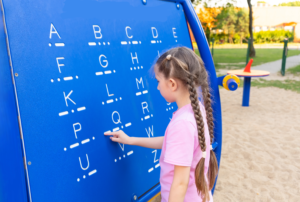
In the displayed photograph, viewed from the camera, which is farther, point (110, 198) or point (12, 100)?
point (110, 198)

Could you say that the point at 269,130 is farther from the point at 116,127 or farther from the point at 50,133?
the point at 50,133

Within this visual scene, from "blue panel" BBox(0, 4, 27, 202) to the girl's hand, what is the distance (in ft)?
1.47

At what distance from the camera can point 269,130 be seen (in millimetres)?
4367

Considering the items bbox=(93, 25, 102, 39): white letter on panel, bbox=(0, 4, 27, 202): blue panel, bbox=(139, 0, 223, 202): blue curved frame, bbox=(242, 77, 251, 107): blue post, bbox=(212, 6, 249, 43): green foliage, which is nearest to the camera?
bbox=(0, 4, 27, 202): blue panel

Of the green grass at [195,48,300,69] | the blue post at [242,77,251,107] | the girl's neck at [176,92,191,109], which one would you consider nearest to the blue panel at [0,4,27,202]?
the girl's neck at [176,92,191,109]

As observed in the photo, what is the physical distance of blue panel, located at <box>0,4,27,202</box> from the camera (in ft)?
3.02

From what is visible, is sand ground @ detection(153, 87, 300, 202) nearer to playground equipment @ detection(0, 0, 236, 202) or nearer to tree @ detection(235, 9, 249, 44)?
playground equipment @ detection(0, 0, 236, 202)

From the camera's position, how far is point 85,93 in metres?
1.23

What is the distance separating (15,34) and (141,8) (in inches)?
32.6

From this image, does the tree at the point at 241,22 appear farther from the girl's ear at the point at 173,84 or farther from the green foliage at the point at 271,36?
the girl's ear at the point at 173,84

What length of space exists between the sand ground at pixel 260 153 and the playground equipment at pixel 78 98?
1.41 meters

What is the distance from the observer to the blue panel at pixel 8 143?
92 centimetres

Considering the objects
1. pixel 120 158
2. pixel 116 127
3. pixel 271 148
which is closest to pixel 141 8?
pixel 116 127

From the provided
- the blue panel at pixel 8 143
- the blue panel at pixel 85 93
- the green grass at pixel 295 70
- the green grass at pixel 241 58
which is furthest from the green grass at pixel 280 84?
the blue panel at pixel 8 143
